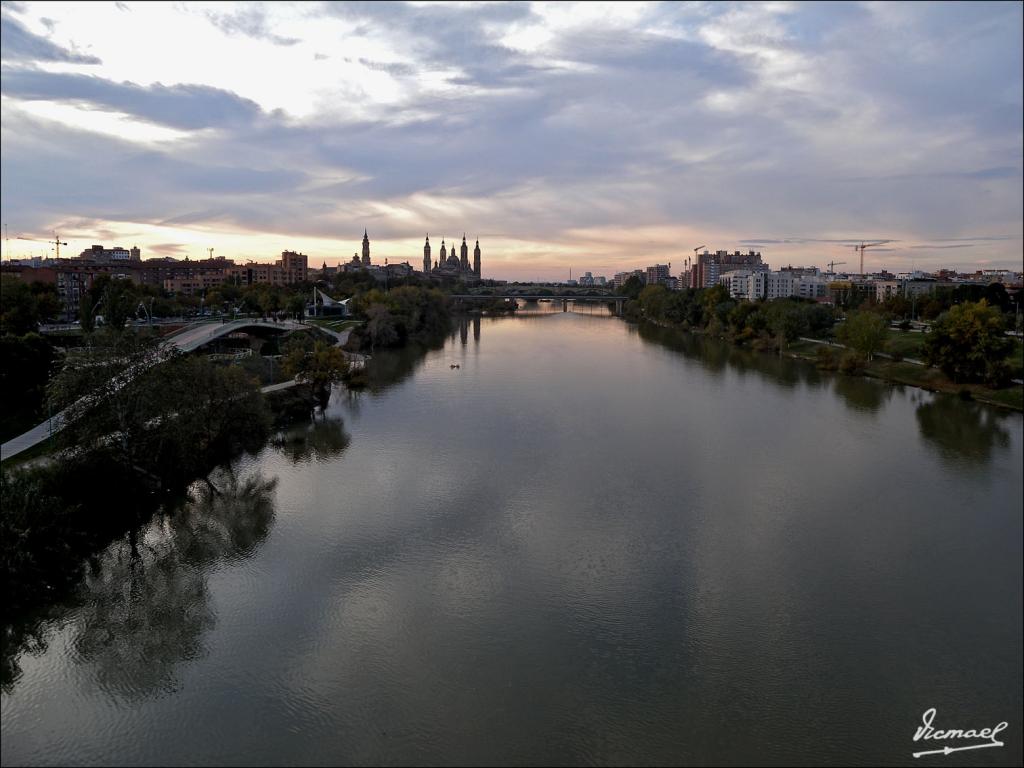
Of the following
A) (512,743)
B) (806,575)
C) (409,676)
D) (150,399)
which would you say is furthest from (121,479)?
(806,575)

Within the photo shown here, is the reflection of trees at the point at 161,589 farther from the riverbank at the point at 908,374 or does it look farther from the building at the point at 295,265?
the building at the point at 295,265

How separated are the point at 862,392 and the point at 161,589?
15.4m

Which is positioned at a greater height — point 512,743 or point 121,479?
point 121,479

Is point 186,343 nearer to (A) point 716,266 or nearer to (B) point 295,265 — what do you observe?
(B) point 295,265

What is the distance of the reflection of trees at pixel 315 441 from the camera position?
35.7 feet

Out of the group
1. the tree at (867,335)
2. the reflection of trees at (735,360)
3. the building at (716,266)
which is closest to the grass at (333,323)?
the reflection of trees at (735,360)

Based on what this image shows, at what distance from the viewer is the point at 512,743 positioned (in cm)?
455

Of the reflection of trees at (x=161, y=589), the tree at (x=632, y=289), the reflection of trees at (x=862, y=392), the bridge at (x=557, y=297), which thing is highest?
the tree at (x=632, y=289)

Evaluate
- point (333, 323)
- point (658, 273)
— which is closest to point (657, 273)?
point (658, 273)

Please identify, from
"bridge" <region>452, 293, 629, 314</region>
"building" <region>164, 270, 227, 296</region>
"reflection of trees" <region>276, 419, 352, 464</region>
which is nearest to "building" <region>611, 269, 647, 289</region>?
"bridge" <region>452, 293, 629, 314</region>

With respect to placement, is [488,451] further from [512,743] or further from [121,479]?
[512,743]

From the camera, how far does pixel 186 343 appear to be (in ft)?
56.2

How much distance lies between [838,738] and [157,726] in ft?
14.0

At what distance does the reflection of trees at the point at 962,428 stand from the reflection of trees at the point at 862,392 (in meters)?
0.89
